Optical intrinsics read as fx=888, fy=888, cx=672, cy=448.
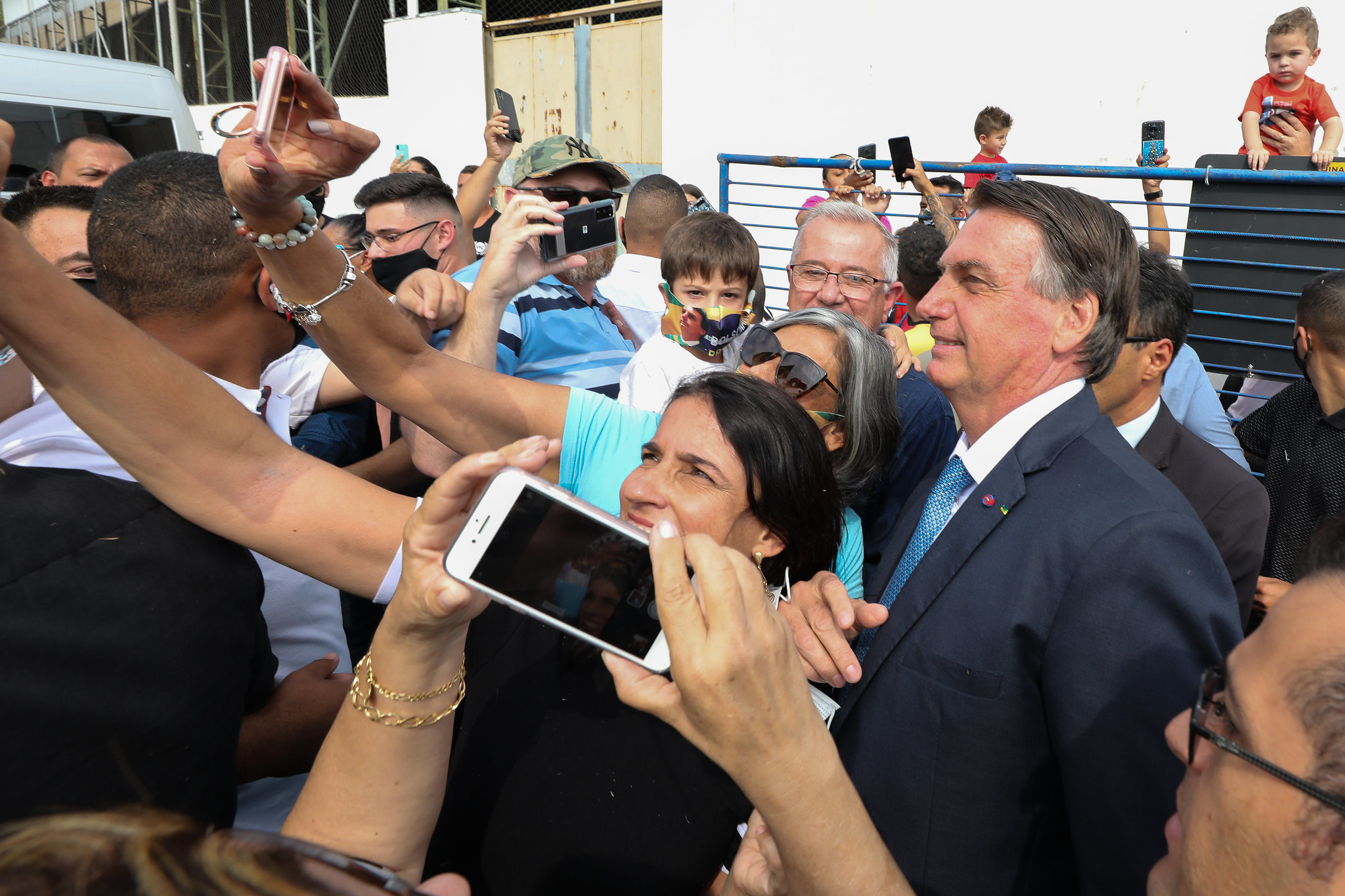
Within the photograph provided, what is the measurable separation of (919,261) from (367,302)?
11.6ft

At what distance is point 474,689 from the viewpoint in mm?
1665

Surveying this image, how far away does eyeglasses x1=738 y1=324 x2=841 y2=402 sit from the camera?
8.37ft

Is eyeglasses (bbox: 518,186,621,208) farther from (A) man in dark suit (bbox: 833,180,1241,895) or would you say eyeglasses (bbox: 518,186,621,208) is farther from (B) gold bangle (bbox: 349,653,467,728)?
(B) gold bangle (bbox: 349,653,467,728)

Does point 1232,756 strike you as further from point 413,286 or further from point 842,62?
point 842,62

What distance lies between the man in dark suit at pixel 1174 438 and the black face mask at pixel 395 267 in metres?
2.56

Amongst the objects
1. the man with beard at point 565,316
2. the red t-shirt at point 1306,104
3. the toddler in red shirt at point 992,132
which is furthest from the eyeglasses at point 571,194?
the red t-shirt at point 1306,104

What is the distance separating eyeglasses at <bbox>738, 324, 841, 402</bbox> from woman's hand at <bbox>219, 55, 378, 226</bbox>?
1380 millimetres

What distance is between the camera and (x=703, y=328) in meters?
3.33

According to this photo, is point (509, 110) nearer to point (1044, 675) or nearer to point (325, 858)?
point (1044, 675)

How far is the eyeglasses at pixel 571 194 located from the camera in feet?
12.0

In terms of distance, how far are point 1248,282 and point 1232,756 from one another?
5.35 m

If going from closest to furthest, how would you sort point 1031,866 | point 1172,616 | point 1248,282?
1. point 1172,616
2. point 1031,866
3. point 1248,282

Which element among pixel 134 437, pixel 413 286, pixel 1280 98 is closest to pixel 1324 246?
pixel 1280 98

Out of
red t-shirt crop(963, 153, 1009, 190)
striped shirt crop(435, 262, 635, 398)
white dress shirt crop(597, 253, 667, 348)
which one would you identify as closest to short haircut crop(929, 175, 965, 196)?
red t-shirt crop(963, 153, 1009, 190)
